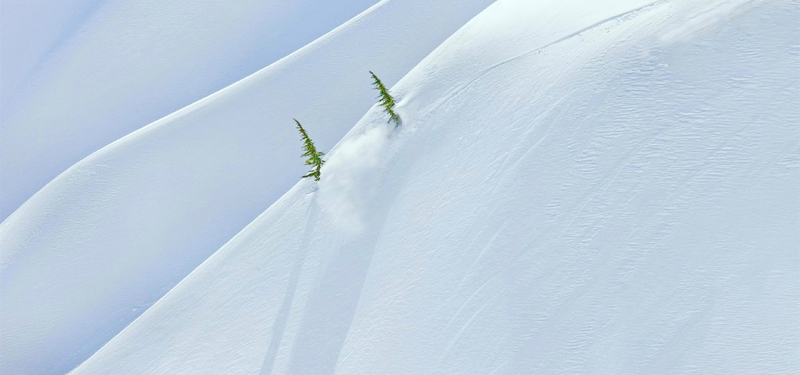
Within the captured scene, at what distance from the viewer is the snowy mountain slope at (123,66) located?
77.5 feet

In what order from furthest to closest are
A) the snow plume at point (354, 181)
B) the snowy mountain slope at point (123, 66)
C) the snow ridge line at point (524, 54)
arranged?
the snowy mountain slope at point (123, 66)
the snow plume at point (354, 181)
the snow ridge line at point (524, 54)

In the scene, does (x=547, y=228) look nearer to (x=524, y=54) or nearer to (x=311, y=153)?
(x=524, y=54)

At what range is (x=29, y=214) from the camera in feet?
71.1

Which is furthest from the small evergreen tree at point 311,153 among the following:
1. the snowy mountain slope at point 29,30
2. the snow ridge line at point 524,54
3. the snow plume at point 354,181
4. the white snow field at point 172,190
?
the snowy mountain slope at point 29,30

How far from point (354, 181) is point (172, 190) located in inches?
367

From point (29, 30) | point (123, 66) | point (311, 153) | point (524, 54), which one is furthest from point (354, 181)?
point (29, 30)

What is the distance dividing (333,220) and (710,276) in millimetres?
14866

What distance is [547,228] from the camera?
1717 cm

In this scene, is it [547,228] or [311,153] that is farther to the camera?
[547,228]

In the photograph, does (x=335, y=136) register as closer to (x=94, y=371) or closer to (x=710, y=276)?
(x=94, y=371)

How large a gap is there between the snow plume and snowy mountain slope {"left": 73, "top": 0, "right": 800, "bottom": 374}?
0.22ft

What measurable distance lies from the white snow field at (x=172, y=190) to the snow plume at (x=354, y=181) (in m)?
2.22

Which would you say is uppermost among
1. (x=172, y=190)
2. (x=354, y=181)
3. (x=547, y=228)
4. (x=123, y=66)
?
(x=123, y=66)

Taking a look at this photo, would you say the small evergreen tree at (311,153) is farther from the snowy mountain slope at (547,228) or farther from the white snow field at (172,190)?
the white snow field at (172,190)
